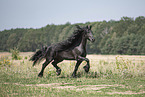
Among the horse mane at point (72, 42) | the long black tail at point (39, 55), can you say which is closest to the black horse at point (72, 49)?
the horse mane at point (72, 42)

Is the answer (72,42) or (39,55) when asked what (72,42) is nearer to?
(72,42)

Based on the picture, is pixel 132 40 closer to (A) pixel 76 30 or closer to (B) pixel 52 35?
(B) pixel 52 35

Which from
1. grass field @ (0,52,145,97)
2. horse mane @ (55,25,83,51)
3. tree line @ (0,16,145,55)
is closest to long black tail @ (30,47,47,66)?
grass field @ (0,52,145,97)

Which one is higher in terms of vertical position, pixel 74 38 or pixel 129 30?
pixel 129 30

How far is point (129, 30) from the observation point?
48.5 metres

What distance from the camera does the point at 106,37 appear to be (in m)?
52.7

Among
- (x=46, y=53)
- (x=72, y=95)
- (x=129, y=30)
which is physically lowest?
(x=72, y=95)

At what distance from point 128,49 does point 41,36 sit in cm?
3030

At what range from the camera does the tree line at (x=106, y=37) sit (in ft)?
145

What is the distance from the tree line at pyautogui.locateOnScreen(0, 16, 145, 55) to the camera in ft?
145

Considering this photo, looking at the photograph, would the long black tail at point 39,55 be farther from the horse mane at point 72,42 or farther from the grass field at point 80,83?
the horse mane at point 72,42

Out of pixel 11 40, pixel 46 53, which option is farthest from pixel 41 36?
pixel 46 53

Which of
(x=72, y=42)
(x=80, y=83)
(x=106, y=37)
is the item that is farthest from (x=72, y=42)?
(x=106, y=37)

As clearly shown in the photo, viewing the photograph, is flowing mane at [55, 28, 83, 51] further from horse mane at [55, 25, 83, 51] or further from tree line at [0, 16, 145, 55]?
tree line at [0, 16, 145, 55]
